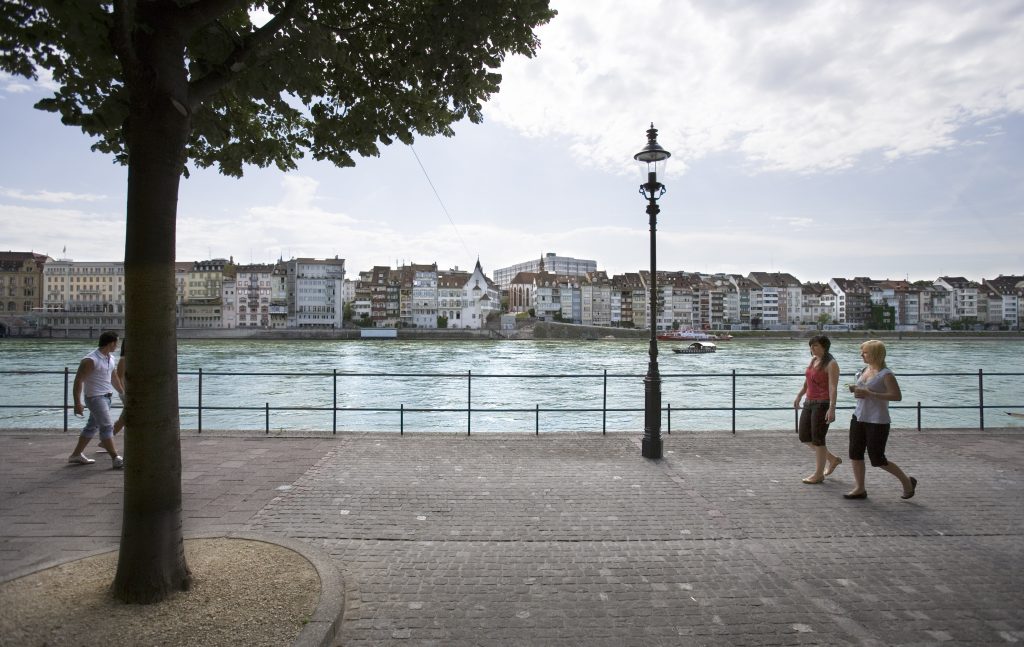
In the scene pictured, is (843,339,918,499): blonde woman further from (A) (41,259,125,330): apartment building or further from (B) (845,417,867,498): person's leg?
(A) (41,259,125,330): apartment building

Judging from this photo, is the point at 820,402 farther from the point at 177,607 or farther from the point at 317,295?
the point at 317,295

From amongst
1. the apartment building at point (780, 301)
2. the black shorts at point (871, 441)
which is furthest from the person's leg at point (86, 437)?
the apartment building at point (780, 301)

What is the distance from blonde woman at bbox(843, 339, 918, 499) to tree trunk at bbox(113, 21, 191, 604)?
548cm

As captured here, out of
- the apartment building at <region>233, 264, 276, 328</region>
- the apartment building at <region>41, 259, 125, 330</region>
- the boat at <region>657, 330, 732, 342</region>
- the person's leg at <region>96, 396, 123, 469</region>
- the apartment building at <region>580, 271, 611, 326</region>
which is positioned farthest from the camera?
the apartment building at <region>580, 271, 611, 326</region>

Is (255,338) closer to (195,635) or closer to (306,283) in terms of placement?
(306,283)

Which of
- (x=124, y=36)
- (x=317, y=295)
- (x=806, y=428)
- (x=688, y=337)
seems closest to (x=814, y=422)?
(x=806, y=428)

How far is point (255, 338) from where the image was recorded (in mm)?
96500

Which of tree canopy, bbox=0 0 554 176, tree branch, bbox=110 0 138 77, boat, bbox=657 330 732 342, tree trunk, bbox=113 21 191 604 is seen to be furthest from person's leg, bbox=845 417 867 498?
boat, bbox=657 330 732 342

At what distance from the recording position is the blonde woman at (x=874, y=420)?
5426 millimetres

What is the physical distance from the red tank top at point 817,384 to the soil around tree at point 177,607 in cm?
509

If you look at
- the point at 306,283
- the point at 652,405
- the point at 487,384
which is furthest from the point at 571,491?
the point at 306,283

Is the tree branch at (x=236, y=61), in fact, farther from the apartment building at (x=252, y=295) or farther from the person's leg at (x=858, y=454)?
the apartment building at (x=252, y=295)

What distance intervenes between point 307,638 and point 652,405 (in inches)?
209

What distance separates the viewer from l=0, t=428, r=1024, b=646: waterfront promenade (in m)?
3.35
